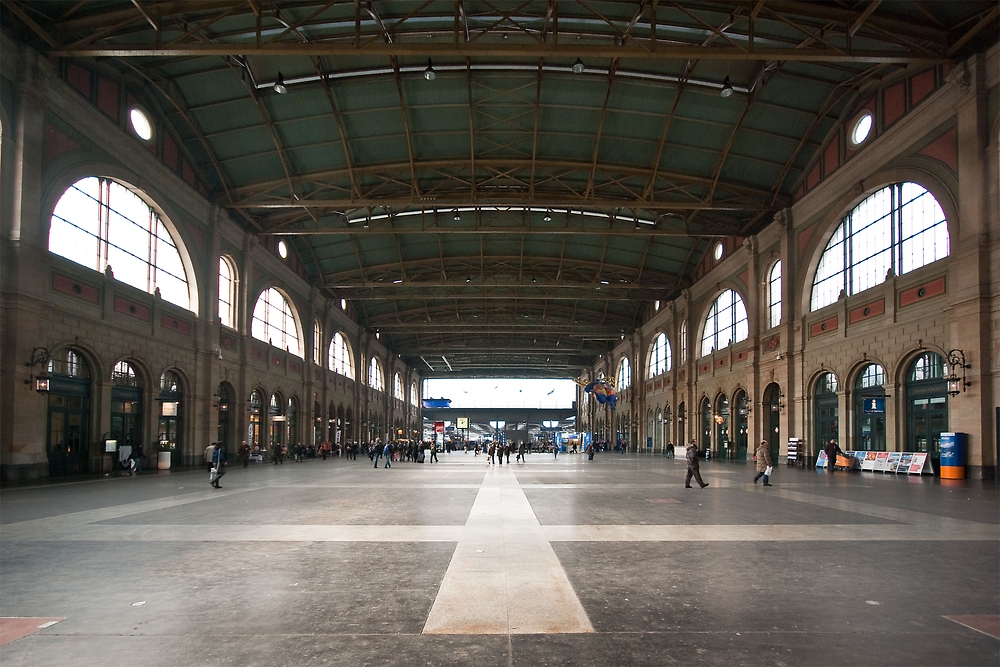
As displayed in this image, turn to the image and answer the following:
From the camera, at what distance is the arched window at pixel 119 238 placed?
24641mm

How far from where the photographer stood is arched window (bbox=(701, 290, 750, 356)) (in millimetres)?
43125

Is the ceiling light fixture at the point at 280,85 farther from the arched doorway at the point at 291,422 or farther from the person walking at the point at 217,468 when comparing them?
Answer: the arched doorway at the point at 291,422

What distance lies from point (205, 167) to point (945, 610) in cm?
3409

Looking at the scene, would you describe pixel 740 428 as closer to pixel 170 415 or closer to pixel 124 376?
pixel 170 415

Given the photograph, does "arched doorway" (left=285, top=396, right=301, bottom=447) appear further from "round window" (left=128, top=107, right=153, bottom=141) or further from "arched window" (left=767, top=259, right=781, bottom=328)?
"arched window" (left=767, top=259, right=781, bottom=328)

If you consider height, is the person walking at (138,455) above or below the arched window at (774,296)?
below

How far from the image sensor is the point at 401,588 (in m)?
7.91

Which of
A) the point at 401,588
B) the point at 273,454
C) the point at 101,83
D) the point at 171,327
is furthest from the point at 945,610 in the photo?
the point at 273,454

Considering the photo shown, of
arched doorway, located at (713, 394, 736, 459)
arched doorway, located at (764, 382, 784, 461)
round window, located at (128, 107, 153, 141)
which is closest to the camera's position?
round window, located at (128, 107, 153, 141)

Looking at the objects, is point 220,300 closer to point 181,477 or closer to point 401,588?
point 181,477

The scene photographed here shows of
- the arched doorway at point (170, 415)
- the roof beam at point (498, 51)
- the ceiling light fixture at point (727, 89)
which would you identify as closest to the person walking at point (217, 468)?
the arched doorway at point (170, 415)

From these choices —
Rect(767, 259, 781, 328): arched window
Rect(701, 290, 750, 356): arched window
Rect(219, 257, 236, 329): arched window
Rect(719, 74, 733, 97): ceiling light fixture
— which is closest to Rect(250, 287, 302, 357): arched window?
Rect(219, 257, 236, 329): arched window

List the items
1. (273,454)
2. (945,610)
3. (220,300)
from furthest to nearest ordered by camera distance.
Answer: (273,454) → (220,300) → (945,610)

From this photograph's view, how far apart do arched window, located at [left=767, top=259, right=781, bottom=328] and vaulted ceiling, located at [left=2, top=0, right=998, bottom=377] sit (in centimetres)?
291
